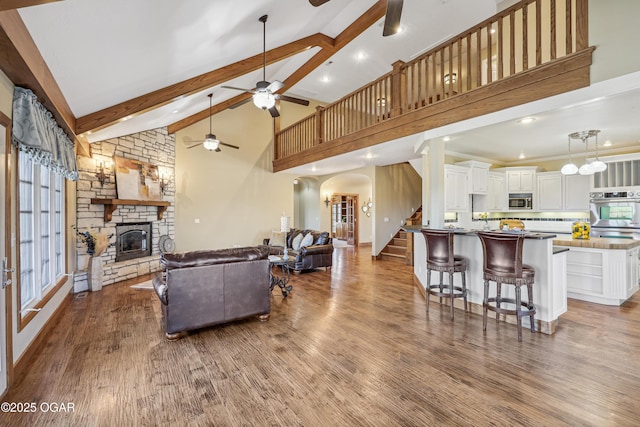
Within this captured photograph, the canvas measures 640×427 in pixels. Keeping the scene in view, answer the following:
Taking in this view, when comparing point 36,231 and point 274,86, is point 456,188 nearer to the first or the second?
point 274,86

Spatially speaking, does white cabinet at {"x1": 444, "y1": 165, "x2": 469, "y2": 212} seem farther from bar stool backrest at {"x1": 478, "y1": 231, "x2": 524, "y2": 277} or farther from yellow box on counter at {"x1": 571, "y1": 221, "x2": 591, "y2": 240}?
bar stool backrest at {"x1": 478, "y1": 231, "x2": 524, "y2": 277}

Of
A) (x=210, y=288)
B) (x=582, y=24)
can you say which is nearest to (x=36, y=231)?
(x=210, y=288)

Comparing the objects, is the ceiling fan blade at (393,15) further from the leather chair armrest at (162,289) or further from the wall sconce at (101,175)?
the wall sconce at (101,175)

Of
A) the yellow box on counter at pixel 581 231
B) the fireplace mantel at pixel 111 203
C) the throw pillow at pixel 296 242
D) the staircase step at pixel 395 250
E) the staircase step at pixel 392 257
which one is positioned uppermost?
the fireplace mantel at pixel 111 203

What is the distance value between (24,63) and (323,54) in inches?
218

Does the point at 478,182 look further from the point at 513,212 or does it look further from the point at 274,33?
the point at 274,33

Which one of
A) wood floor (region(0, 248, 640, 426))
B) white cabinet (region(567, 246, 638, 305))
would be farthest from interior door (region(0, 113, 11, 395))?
white cabinet (region(567, 246, 638, 305))

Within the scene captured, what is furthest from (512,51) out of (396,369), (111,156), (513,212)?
(111,156)

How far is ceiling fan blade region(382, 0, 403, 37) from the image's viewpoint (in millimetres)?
2627

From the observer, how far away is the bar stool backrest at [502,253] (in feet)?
10.2

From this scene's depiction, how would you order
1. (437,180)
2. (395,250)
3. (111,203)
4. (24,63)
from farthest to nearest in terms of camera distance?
1. (395,250)
2. (111,203)
3. (437,180)
4. (24,63)

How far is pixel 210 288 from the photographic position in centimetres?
325

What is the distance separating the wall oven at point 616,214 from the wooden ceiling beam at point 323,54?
5587 millimetres

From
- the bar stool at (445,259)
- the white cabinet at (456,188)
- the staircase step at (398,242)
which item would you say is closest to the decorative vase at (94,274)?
the bar stool at (445,259)
